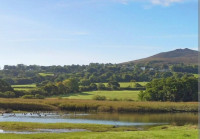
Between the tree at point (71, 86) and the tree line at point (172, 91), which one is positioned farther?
the tree at point (71, 86)

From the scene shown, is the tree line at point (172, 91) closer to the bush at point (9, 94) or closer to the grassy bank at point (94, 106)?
the grassy bank at point (94, 106)

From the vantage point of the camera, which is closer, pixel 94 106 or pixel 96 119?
pixel 96 119

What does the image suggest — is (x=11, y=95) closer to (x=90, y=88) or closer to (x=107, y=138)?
(x=90, y=88)

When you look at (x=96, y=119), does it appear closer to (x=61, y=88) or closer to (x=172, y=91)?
(x=172, y=91)

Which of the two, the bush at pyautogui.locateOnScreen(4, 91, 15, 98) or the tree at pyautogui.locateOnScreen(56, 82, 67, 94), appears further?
the tree at pyautogui.locateOnScreen(56, 82, 67, 94)

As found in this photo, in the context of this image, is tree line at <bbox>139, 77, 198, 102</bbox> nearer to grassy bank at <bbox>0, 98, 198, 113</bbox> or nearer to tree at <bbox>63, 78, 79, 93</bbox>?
grassy bank at <bbox>0, 98, 198, 113</bbox>

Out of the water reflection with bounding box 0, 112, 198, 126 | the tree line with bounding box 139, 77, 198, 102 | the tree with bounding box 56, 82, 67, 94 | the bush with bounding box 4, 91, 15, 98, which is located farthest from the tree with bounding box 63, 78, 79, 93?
the water reflection with bounding box 0, 112, 198, 126

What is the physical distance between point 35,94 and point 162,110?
177 ft

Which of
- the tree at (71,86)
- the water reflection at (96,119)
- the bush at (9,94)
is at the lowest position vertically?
the water reflection at (96,119)

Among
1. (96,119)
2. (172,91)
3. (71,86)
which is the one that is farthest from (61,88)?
(96,119)

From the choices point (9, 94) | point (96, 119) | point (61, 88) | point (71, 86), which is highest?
point (71, 86)

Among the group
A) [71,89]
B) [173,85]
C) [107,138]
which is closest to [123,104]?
[173,85]

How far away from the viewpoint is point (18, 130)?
53.8 m

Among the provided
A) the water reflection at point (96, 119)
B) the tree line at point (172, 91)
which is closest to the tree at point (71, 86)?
the tree line at point (172, 91)
